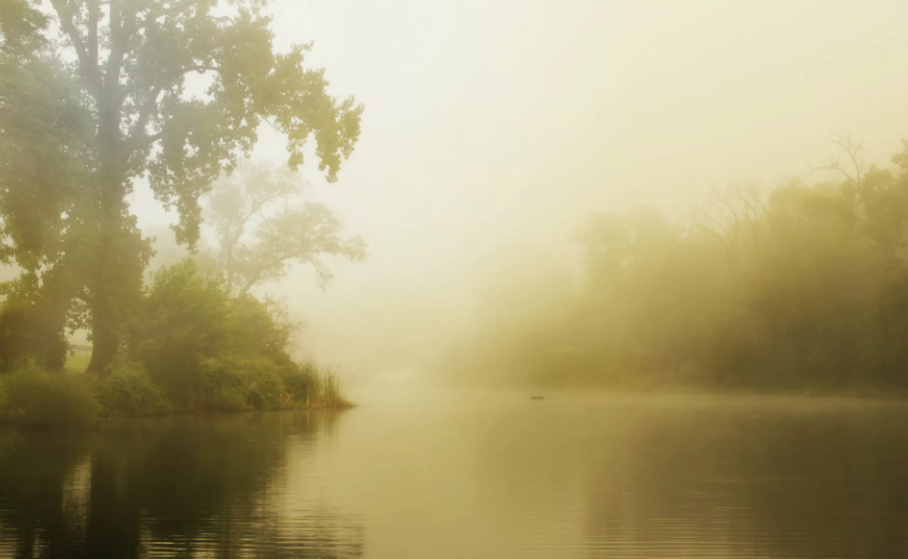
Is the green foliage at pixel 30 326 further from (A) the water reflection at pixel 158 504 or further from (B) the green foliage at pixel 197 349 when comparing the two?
(A) the water reflection at pixel 158 504

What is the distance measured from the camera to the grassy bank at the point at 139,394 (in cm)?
1623

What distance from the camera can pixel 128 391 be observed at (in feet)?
64.0

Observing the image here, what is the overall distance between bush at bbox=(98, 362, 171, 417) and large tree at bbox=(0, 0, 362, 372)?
1.79 metres

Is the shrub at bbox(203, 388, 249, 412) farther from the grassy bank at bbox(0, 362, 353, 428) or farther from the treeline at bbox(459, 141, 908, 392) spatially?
the treeline at bbox(459, 141, 908, 392)

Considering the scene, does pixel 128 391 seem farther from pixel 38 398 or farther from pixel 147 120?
pixel 147 120

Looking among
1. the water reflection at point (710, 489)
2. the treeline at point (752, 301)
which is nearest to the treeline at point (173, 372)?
the water reflection at point (710, 489)

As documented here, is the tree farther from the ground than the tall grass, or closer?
farther from the ground

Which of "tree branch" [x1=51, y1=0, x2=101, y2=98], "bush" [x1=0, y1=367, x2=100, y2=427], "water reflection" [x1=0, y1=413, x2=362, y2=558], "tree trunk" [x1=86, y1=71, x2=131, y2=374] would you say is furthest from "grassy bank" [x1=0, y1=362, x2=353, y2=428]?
"tree branch" [x1=51, y1=0, x2=101, y2=98]

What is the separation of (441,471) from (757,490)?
3.64 meters

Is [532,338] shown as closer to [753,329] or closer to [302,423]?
[753,329]

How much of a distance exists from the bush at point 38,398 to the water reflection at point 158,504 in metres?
3.27

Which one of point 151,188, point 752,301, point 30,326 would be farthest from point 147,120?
point 752,301

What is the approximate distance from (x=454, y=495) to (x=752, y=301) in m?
38.4

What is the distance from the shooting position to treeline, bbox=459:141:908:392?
38.1m
